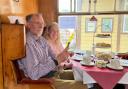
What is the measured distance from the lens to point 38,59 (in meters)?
1.95

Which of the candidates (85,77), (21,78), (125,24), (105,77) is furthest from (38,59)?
(125,24)

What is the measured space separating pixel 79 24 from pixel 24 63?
6.72 ft

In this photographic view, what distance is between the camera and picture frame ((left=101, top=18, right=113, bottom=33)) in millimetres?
3672

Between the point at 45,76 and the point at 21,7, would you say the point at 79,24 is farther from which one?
the point at 45,76

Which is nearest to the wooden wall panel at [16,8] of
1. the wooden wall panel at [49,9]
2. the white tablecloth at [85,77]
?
the wooden wall panel at [49,9]

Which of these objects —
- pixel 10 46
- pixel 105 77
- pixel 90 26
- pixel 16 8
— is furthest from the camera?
pixel 90 26

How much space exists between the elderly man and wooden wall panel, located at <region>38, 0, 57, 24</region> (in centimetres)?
157

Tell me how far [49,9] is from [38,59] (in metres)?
1.88

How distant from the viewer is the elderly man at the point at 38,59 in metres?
1.87

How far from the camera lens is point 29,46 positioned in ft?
6.24

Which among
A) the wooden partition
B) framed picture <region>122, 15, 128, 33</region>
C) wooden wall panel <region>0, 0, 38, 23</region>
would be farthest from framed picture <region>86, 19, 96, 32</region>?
the wooden partition

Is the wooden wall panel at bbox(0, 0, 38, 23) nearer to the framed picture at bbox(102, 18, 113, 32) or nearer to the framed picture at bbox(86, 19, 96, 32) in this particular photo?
the framed picture at bbox(86, 19, 96, 32)

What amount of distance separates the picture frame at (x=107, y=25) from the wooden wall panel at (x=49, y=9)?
871 mm

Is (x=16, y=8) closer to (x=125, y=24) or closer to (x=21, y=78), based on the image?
(x=21, y=78)
